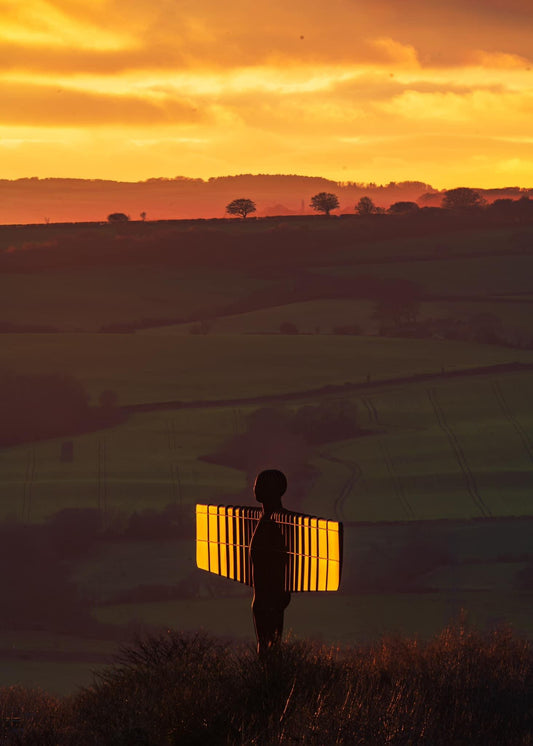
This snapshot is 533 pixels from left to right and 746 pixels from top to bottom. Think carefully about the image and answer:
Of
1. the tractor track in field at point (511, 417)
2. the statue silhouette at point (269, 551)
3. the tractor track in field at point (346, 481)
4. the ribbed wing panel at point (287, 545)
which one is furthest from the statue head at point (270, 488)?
the tractor track in field at point (511, 417)

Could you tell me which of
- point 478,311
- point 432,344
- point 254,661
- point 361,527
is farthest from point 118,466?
point 254,661

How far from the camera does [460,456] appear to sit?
13175 centimetres

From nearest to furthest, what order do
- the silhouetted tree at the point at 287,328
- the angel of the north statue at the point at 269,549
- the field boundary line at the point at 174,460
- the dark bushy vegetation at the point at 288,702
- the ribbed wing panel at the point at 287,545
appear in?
1. the dark bushy vegetation at the point at 288,702
2. the ribbed wing panel at the point at 287,545
3. the angel of the north statue at the point at 269,549
4. the field boundary line at the point at 174,460
5. the silhouetted tree at the point at 287,328

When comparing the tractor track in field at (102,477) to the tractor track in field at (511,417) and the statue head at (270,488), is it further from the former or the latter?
the statue head at (270,488)

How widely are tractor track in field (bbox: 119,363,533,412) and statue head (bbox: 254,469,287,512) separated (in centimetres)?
13093

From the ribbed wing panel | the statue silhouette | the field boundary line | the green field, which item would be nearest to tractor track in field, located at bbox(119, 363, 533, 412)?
the green field

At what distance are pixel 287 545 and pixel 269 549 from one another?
24 cm

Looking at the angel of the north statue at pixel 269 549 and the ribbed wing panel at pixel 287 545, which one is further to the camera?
the angel of the north statue at pixel 269 549

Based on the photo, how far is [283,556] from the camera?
13867 mm

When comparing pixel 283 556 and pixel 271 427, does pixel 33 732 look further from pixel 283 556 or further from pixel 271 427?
pixel 271 427

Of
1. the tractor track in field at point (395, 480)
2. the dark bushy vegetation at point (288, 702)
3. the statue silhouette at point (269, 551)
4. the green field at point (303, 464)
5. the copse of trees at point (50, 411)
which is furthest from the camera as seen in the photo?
the copse of trees at point (50, 411)

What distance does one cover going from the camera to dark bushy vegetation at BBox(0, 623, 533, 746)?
12.2m

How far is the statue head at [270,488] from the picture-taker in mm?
13914

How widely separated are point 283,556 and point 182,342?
531ft
